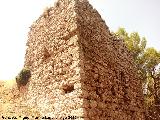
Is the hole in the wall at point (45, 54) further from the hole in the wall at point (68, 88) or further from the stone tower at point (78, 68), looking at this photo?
the hole in the wall at point (68, 88)

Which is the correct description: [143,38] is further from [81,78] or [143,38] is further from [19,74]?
[81,78]

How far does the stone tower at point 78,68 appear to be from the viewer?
6539 millimetres

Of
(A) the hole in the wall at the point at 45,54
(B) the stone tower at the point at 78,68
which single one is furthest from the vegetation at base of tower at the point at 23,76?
(A) the hole in the wall at the point at 45,54

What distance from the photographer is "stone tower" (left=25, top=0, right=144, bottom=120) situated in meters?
6.54

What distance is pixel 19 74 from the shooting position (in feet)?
30.5

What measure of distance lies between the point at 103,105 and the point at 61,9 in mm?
3495

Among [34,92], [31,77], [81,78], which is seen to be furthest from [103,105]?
[31,77]

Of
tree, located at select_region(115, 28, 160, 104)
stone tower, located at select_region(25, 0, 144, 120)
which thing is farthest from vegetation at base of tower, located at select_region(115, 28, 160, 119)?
stone tower, located at select_region(25, 0, 144, 120)

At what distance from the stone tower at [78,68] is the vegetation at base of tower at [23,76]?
0.28 metres

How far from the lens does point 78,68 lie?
256 inches

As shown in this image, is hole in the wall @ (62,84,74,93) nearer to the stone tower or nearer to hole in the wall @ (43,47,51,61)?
the stone tower

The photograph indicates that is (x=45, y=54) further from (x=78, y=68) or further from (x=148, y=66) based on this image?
(x=148, y=66)

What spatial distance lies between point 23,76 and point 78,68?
3357mm

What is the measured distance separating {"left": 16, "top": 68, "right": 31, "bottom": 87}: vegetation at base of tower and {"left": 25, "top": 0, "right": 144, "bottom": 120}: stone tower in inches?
11.2
